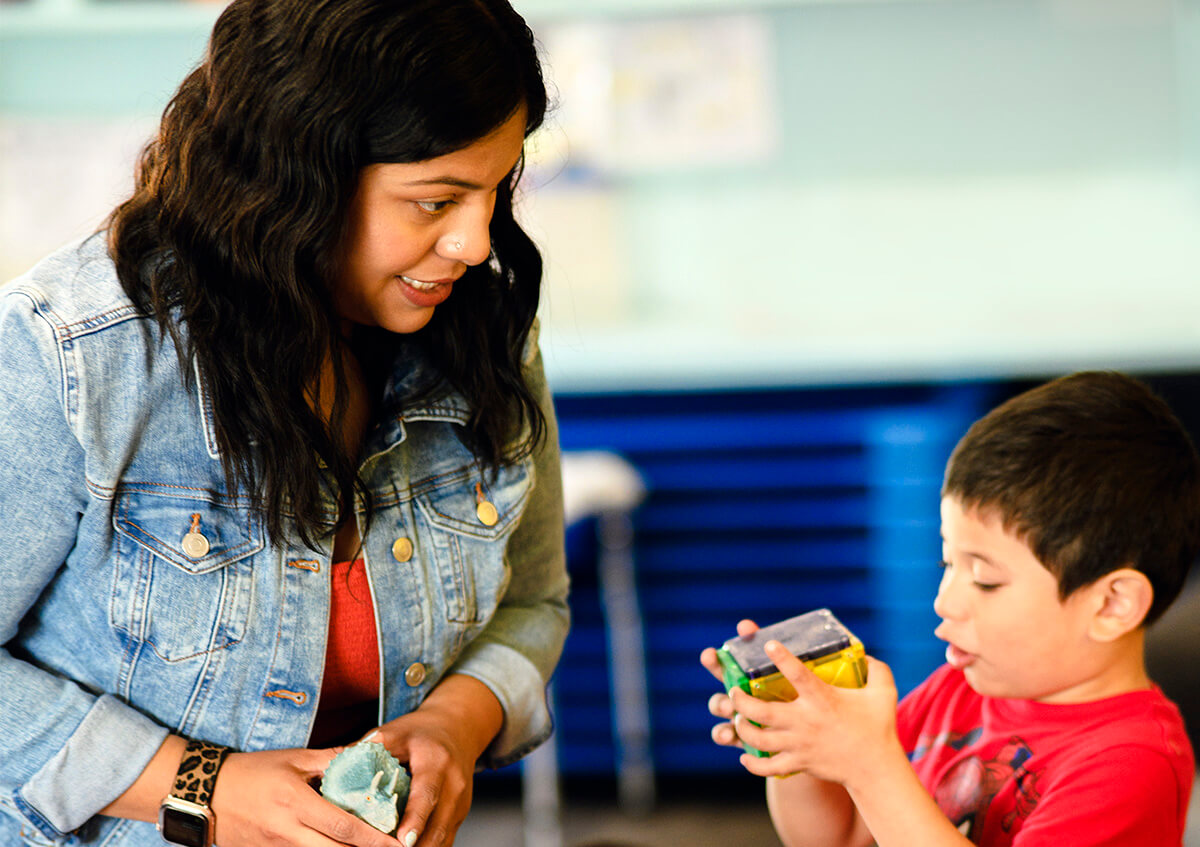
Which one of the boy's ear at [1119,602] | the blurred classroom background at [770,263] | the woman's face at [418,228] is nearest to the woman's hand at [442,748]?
the woman's face at [418,228]

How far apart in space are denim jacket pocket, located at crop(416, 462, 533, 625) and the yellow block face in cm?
33

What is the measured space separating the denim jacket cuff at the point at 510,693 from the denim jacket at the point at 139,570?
7 cm

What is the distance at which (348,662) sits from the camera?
123cm

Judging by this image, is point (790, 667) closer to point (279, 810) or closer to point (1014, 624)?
point (1014, 624)

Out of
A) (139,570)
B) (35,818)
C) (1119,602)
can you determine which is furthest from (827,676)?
(35,818)

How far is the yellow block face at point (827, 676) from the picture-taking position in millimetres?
1133

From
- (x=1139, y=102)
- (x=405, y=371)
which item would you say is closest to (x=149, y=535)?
(x=405, y=371)

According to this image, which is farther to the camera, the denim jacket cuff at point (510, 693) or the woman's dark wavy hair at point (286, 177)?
the denim jacket cuff at point (510, 693)

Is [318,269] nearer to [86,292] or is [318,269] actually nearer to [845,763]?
[86,292]

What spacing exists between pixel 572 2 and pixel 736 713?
2.43m

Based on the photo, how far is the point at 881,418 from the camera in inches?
123

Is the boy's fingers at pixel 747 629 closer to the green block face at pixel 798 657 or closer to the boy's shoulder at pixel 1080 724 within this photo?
the green block face at pixel 798 657

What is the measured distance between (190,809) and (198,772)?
0.11 ft

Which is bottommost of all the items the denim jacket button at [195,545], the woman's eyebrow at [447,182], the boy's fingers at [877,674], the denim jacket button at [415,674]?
the denim jacket button at [415,674]
